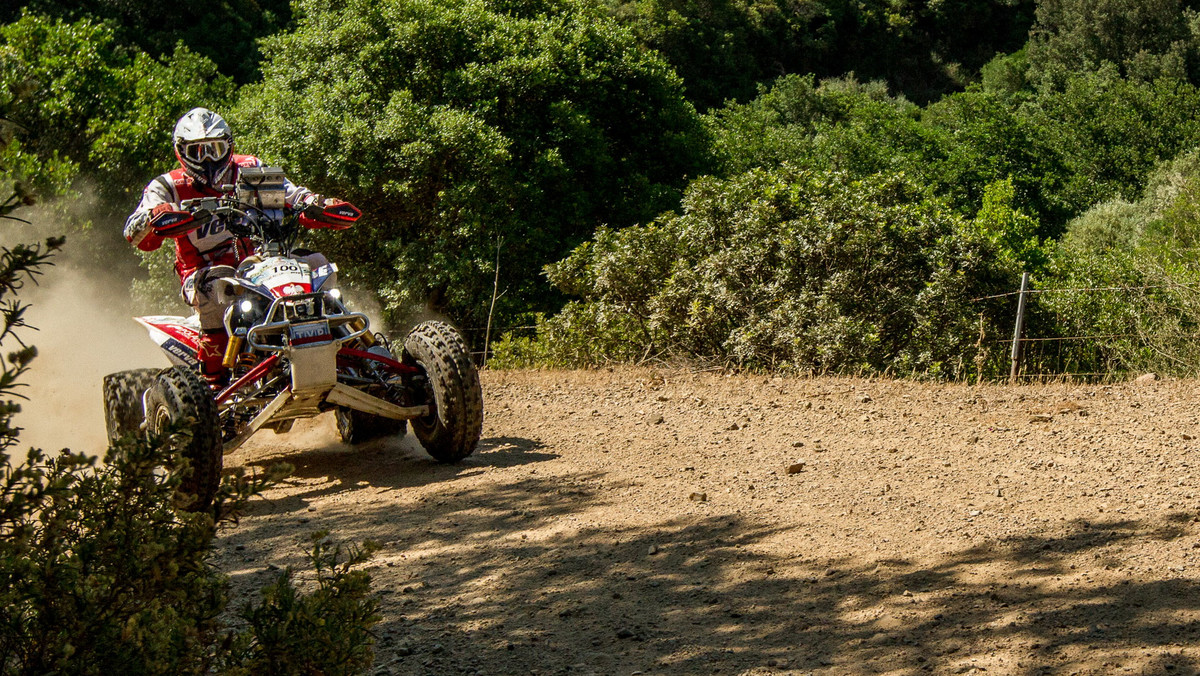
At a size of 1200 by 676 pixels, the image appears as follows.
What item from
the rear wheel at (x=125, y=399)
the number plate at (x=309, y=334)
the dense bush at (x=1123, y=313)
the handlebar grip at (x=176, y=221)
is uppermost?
the handlebar grip at (x=176, y=221)

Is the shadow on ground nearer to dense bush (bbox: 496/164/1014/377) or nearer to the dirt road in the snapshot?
the dirt road

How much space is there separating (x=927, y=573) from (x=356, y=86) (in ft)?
58.5

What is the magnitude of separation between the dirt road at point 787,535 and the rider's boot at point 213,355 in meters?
0.83

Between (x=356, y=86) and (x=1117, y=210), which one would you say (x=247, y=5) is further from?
(x=1117, y=210)

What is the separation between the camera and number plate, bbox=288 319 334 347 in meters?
6.69

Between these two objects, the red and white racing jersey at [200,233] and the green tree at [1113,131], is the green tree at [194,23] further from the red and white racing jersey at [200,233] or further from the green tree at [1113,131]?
the red and white racing jersey at [200,233]

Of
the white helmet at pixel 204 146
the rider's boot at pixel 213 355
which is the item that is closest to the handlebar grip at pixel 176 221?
the white helmet at pixel 204 146

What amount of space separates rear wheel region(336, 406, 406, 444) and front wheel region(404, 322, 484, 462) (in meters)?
0.87

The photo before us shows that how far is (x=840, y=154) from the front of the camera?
36.3 metres

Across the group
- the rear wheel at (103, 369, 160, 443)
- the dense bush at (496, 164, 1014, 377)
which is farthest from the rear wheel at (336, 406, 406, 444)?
the dense bush at (496, 164, 1014, 377)

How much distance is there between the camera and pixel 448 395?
711 centimetres

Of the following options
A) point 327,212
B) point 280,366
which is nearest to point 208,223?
point 327,212

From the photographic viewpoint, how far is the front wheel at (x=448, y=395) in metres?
7.12

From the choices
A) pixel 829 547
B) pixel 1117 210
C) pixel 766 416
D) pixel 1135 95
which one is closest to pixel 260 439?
pixel 766 416
